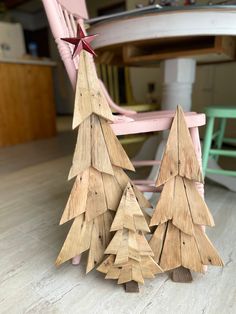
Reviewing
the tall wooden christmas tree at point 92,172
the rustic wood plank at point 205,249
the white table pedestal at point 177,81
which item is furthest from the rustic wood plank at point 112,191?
the white table pedestal at point 177,81

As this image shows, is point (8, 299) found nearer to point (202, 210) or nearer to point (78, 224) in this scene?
point (78, 224)

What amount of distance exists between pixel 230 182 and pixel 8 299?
42.6 inches

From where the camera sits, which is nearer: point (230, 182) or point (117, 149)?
point (117, 149)

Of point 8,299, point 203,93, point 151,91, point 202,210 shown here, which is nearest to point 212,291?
point 202,210

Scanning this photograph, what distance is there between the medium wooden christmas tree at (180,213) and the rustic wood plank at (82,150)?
0.61 feet

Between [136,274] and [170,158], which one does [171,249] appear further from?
[170,158]

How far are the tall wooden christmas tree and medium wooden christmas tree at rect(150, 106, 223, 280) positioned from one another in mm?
79

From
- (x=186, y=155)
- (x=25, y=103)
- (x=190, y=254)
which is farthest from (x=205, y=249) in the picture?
(x=25, y=103)

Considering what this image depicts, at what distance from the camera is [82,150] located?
0.61m

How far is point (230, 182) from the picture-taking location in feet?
4.14

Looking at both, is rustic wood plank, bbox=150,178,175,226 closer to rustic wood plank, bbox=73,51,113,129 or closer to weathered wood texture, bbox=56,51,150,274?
weathered wood texture, bbox=56,51,150,274

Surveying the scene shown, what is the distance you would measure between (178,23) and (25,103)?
7.78 feet

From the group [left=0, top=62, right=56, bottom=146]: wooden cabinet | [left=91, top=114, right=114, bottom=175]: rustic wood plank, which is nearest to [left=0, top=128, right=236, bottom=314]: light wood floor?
[left=91, top=114, right=114, bottom=175]: rustic wood plank

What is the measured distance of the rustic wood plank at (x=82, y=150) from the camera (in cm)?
60
